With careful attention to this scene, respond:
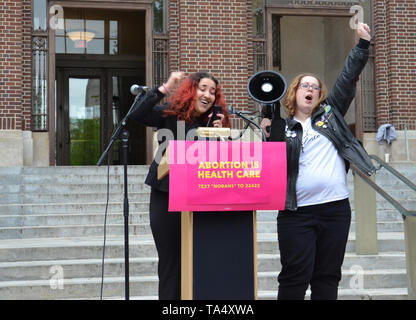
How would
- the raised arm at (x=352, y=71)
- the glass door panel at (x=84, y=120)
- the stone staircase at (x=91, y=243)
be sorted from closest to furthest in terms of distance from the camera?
the raised arm at (x=352, y=71), the stone staircase at (x=91, y=243), the glass door panel at (x=84, y=120)

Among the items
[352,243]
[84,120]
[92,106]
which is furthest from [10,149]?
[352,243]

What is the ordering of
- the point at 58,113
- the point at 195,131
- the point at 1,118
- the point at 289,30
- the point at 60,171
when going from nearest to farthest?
the point at 195,131 < the point at 60,171 < the point at 1,118 < the point at 58,113 < the point at 289,30

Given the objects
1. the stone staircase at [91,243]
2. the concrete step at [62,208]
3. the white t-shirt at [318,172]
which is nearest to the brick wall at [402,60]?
the stone staircase at [91,243]

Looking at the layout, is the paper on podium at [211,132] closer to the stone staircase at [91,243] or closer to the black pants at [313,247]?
the black pants at [313,247]

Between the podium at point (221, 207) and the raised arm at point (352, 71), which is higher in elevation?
the raised arm at point (352, 71)

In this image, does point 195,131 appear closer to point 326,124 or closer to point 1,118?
point 326,124

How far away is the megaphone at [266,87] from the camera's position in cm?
345

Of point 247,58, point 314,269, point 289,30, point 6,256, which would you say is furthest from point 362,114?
point 314,269

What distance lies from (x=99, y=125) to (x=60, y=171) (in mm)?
5811

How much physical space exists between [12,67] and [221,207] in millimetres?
8142

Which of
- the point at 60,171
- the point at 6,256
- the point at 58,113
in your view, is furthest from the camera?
the point at 58,113

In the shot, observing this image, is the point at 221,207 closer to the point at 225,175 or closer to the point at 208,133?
the point at 225,175

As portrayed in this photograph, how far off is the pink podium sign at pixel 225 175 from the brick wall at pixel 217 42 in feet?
25.6

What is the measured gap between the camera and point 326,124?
354 centimetres
